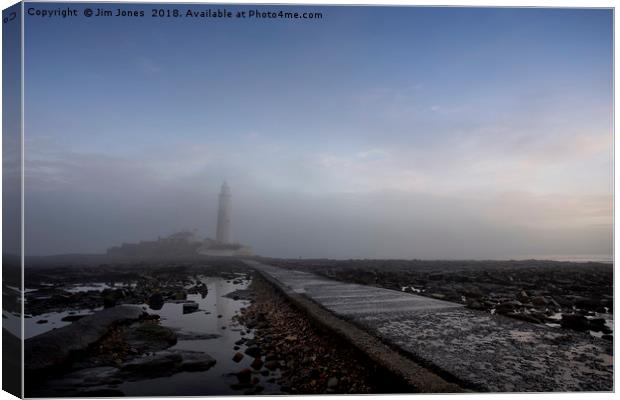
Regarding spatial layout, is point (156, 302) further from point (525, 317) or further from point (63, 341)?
point (525, 317)

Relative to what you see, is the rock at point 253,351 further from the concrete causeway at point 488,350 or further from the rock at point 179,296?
the rock at point 179,296

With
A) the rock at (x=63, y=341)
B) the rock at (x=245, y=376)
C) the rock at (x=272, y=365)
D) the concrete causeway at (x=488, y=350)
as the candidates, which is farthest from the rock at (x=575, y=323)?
the rock at (x=63, y=341)

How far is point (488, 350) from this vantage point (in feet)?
17.6

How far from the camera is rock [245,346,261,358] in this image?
6.53 m

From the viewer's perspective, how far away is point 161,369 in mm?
5832

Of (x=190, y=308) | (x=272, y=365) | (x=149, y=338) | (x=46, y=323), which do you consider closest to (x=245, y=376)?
(x=272, y=365)

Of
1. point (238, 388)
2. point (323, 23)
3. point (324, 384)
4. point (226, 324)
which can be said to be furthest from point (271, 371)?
point (323, 23)

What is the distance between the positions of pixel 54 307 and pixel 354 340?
9437mm

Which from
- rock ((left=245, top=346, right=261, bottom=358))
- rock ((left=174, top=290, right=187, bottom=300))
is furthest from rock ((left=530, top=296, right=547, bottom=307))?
rock ((left=174, top=290, right=187, bottom=300))

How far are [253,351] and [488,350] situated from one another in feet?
11.1

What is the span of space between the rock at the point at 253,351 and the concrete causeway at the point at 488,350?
1.32m

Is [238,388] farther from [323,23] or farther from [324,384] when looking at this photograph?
[323,23]

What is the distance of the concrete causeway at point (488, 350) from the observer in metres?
4.50

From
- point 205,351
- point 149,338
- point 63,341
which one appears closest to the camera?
point 63,341
